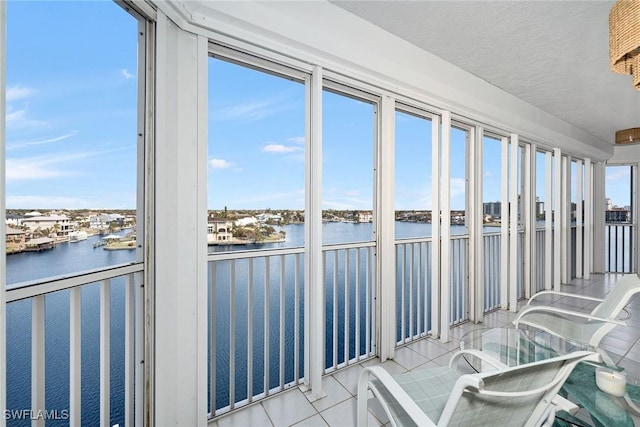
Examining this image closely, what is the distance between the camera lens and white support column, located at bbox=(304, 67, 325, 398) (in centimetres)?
192

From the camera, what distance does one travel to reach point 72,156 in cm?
115

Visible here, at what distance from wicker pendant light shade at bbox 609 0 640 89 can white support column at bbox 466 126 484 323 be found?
1603mm

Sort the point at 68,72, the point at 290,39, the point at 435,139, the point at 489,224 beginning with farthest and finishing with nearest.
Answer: the point at 489,224
the point at 435,139
the point at 290,39
the point at 68,72

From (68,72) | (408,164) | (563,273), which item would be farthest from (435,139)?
(563,273)

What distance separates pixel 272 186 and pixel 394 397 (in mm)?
1446

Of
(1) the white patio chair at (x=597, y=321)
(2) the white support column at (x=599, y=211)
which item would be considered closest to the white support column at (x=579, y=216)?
(2) the white support column at (x=599, y=211)

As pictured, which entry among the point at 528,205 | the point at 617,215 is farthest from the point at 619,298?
the point at 617,215

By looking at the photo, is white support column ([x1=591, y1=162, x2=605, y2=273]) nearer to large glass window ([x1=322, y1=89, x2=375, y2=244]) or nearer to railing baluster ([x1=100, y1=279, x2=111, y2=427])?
large glass window ([x1=322, y1=89, x2=375, y2=244])

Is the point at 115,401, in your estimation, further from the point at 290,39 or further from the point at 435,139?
the point at 435,139

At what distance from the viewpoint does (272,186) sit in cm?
201

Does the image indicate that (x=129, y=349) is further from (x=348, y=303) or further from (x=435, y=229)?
(x=435, y=229)

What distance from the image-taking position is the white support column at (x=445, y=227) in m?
2.71

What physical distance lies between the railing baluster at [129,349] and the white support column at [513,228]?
4.02 metres

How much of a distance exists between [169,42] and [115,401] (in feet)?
6.24
